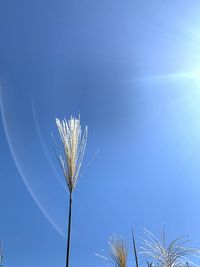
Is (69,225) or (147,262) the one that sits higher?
(147,262)

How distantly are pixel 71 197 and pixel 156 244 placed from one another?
5750mm

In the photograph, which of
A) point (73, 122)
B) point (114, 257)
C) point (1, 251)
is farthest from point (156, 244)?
point (1, 251)

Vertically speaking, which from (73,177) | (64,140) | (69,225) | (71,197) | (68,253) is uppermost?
(64,140)

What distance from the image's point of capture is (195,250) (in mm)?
11383

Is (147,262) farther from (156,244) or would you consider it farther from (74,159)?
(74,159)

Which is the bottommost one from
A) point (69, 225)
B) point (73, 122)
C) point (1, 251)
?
point (69, 225)

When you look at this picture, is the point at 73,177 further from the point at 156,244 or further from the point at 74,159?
the point at 156,244

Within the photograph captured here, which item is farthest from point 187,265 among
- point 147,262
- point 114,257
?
point 114,257

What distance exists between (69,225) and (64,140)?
6.33ft

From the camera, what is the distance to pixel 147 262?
1292 centimetres

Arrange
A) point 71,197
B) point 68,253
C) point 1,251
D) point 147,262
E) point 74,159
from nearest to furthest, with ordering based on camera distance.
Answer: point 68,253 < point 71,197 < point 74,159 < point 147,262 < point 1,251

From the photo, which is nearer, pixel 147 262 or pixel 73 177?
pixel 73 177

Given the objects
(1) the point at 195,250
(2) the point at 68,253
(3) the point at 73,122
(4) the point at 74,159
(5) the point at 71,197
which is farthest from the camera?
(1) the point at 195,250

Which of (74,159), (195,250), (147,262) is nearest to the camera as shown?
(74,159)
